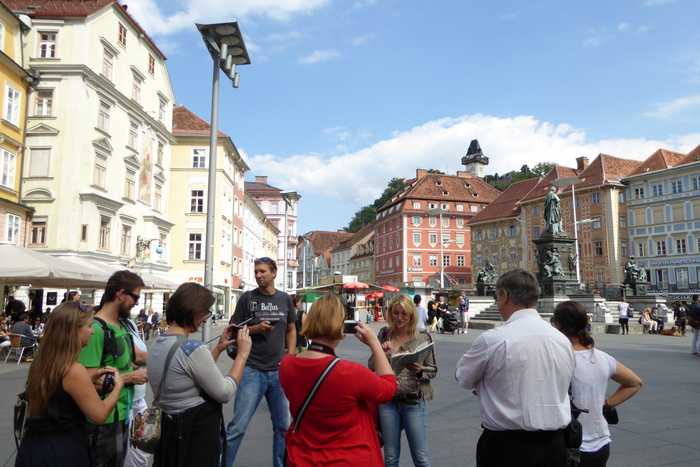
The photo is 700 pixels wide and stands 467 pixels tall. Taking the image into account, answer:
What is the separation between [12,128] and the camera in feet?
84.3

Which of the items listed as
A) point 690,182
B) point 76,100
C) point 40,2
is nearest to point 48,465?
point 76,100

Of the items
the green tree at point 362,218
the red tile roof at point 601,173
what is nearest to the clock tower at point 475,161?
the green tree at point 362,218

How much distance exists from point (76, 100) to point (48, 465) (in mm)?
28620

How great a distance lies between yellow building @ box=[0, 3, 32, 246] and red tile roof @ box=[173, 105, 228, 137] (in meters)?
14.9

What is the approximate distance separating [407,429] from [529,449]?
147 cm

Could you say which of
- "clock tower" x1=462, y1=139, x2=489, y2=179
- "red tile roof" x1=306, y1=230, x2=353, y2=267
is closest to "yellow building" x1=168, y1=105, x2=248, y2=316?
"red tile roof" x1=306, y1=230, x2=353, y2=267

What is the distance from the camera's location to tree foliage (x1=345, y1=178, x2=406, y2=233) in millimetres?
106000

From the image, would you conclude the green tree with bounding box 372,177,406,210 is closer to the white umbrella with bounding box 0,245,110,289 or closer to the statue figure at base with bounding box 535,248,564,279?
the statue figure at base with bounding box 535,248,564,279

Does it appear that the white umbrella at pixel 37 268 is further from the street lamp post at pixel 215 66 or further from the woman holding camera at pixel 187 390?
the woman holding camera at pixel 187 390

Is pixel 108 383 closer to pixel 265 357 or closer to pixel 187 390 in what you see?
pixel 187 390

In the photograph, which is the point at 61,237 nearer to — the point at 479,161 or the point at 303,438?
the point at 303,438

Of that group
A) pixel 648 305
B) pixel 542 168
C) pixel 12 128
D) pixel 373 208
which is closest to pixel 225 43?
pixel 12 128

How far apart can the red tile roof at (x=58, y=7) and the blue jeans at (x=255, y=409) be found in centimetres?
2908

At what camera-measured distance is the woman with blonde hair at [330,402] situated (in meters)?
2.84
